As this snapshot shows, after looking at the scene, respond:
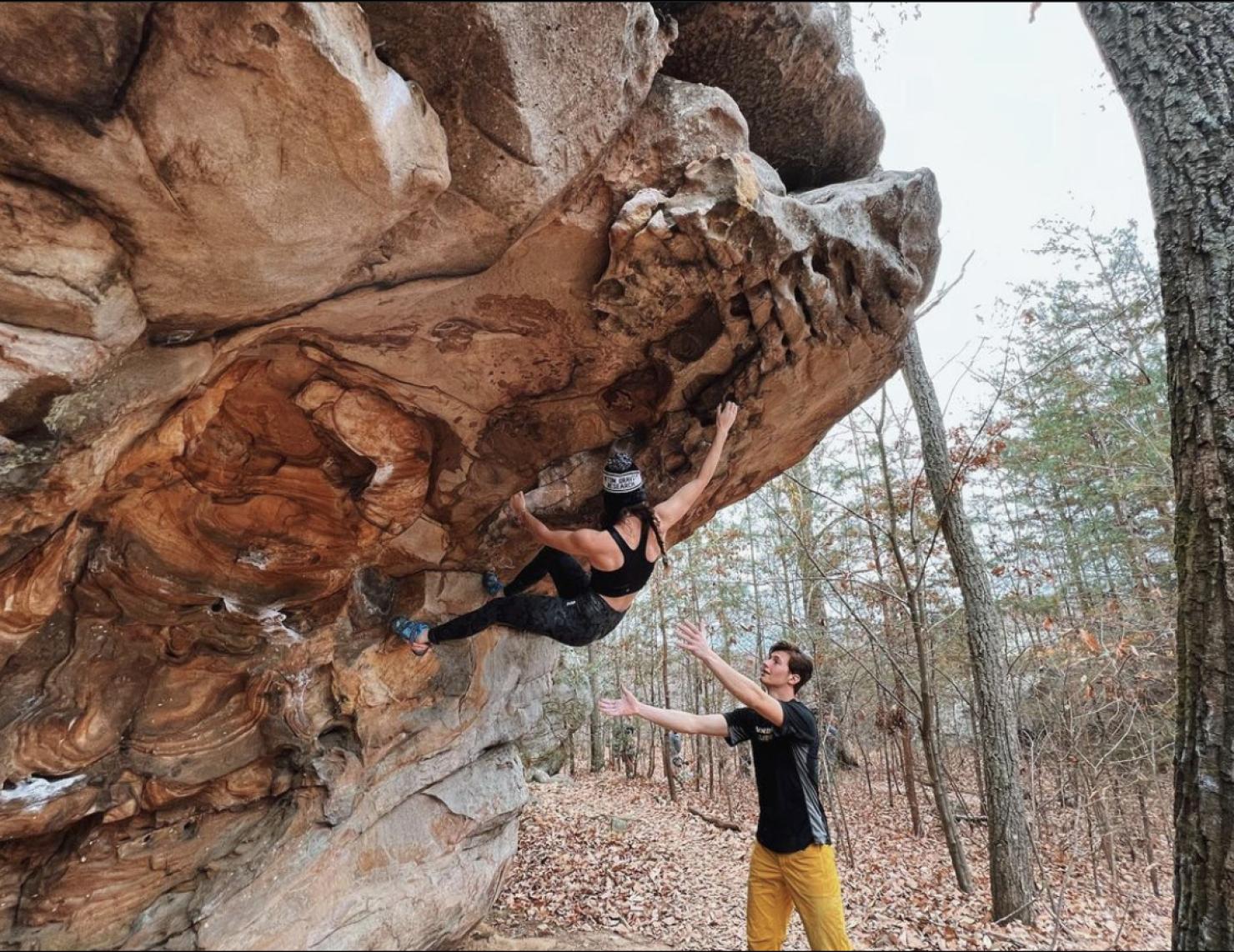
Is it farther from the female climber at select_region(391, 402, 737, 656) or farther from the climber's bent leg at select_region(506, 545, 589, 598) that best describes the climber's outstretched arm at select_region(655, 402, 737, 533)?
the climber's bent leg at select_region(506, 545, 589, 598)

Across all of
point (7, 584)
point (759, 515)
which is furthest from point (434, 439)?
point (759, 515)

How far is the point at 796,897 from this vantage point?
3119mm

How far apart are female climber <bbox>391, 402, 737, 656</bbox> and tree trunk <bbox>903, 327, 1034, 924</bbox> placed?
3034 mm

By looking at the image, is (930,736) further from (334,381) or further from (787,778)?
(334,381)

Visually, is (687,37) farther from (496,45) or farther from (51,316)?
(51,316)

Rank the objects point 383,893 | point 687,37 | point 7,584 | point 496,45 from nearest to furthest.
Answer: point 496,45 < point 7,584 < point 687,37 < point 383,893

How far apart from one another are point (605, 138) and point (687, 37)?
1.65 m

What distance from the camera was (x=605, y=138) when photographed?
10.9 ft

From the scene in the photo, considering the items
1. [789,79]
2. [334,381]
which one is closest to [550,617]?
[334,381]

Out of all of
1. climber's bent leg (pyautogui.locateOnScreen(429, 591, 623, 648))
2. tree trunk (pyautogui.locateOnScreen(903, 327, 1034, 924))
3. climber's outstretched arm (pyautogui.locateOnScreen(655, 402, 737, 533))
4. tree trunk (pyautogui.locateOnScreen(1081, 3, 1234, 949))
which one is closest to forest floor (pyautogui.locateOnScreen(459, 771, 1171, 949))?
tree trunk (pyautogui.locateOnScreen(903, 327, 1034, 924))

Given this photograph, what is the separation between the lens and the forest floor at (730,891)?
489cm

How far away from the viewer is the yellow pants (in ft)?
9.78

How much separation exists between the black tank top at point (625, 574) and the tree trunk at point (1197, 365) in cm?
298

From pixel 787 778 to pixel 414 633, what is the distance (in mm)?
3192
